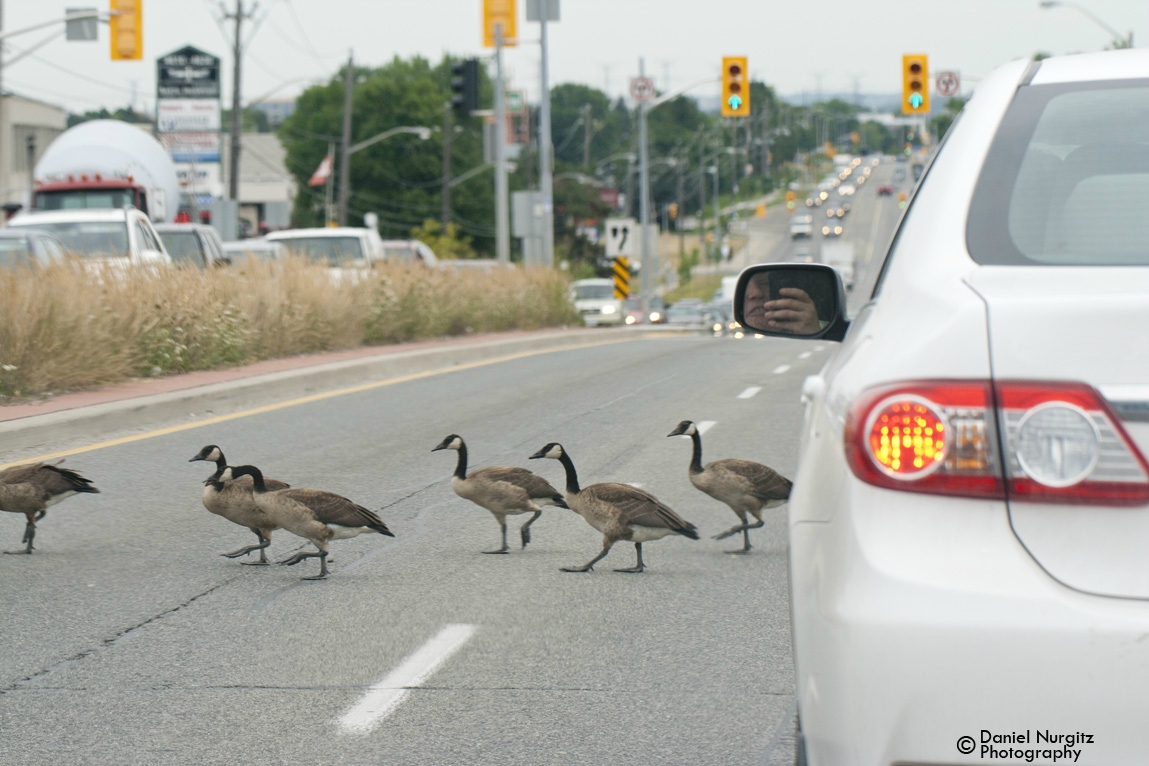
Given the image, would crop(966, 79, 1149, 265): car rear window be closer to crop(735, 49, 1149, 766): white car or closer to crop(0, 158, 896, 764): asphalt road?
crop(735, 49, 1149, 766): white car

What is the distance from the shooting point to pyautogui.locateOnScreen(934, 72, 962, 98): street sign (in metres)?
42.0

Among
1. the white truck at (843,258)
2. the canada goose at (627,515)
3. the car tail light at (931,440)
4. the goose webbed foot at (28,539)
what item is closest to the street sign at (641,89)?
the goose webbed foot at (28,539)

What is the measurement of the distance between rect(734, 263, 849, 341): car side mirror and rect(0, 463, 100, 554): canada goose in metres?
4.41

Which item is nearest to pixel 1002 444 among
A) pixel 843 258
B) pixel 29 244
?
pixel 29 244

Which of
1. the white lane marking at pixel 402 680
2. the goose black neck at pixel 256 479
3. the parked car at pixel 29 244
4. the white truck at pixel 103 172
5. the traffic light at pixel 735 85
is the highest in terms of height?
the traffic light at pixel 735 85

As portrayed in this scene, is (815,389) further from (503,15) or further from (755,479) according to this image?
(503,15)

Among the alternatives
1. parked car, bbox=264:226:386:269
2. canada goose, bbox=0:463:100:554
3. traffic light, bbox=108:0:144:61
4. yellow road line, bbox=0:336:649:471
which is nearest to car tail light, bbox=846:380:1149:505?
canada goose, bbox=0:463:100:554

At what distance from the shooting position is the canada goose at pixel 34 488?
7.61 meters

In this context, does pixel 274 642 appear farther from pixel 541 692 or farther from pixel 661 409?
pixel 661 409

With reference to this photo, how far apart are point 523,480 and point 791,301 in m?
3.79

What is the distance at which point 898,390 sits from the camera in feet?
8.10

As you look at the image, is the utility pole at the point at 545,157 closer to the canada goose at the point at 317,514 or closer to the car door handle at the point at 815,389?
the canada goose at the point at 317,514

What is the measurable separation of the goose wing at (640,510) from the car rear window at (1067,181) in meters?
3.86

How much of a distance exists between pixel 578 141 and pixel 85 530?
188857 millimetres
